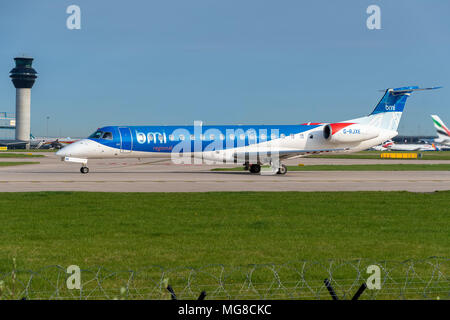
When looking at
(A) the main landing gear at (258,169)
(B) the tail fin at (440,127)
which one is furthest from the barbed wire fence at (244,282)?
(B) the tail fin at (440,127)

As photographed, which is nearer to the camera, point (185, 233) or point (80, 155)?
point (185, 233)

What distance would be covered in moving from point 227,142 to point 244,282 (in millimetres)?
29856

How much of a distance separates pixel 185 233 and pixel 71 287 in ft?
17.6

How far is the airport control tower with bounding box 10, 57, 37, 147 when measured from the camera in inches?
7599

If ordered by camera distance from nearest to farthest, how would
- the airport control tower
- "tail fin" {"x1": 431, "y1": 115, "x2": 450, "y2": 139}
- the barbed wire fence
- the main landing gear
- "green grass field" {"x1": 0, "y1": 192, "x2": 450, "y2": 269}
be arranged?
the barbed wire fence → "green grass field" {"x1": 0, "y1": 192, "x2": 450, "y2": 269} → the main landing gear → "tail fin" {"x1": 431, "y1": 115, "x2": 450, "y2": 139} → the airport control tower

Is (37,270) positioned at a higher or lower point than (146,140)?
lower

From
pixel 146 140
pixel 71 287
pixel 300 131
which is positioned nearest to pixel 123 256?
pixel 71 287

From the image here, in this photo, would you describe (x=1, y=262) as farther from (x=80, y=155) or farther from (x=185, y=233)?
(x=80, y=155)

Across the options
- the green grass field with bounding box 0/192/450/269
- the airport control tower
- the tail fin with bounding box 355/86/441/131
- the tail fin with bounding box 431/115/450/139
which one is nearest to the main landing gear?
the tail fin with bounding box 355/86/441/131

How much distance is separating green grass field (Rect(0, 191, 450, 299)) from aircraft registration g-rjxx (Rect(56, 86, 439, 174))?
16.6 m

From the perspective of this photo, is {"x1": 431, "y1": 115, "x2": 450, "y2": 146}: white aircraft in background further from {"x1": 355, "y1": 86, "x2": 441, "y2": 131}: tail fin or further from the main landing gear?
the main landing gear

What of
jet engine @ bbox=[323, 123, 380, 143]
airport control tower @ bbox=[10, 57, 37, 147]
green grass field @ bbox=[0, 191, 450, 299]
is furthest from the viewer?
airport control tower @ bbox=[10, 57, 37, 147]
